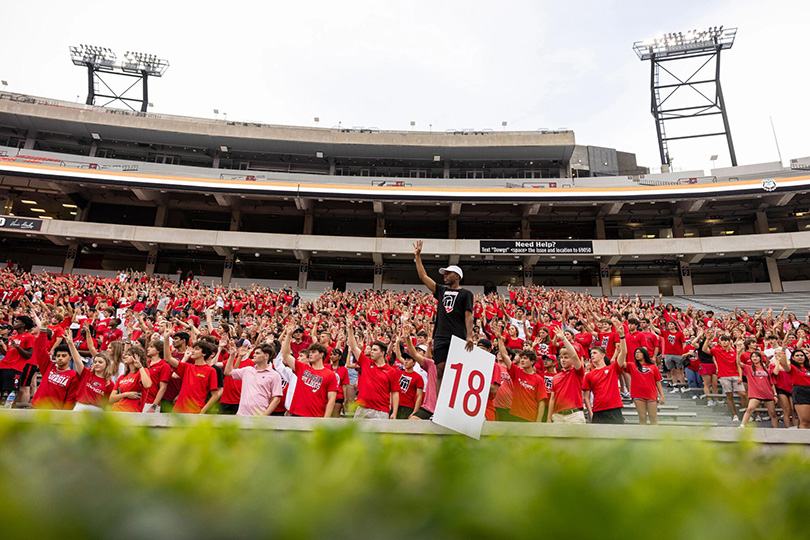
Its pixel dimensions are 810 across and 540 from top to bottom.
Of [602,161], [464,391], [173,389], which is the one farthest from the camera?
[602,161]

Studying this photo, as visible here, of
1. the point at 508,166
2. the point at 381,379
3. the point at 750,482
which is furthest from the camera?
the point at 508,166

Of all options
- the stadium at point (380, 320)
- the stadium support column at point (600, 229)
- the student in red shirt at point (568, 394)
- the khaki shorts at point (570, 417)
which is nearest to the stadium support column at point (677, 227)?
the stadium at point (380, 320)

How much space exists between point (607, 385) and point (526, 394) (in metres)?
1.27

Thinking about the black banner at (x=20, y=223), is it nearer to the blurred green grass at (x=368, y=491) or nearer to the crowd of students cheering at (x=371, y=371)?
the crowd of students cheering at (x=371, y=371)

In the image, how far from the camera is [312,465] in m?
0.79

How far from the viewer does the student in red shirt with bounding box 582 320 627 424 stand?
6809mm

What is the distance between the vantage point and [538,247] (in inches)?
1230

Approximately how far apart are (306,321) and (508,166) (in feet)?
98.5

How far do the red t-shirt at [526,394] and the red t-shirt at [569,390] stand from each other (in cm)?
23

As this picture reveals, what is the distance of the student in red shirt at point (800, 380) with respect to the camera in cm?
788

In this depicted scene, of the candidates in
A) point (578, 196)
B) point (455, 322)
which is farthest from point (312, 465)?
A: point (578, 196)

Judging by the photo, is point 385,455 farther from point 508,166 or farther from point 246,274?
point 508,166

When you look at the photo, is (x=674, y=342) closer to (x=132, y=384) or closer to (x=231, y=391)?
(x=231, y=391)

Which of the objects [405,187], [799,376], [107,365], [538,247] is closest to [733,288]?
[538,247]
